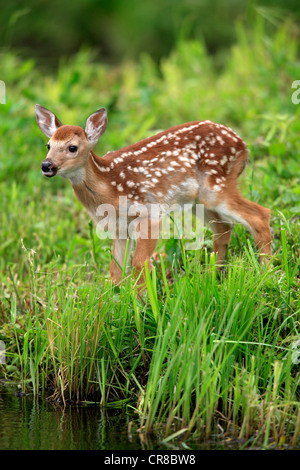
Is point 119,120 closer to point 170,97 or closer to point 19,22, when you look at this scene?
point 170,97

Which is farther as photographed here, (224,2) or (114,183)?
(224,2)

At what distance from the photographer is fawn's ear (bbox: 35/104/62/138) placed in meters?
6.10

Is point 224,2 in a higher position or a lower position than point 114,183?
higher

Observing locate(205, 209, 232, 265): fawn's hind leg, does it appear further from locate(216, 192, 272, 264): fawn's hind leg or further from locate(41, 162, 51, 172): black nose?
locate(41, 162, 51, 172): black nose

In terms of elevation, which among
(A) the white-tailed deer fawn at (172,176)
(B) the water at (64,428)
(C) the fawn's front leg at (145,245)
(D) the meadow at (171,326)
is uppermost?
(A) the white-tailed deer fawn at (172,176)

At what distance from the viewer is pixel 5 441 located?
14.9ft

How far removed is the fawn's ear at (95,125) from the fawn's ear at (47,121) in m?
0.24

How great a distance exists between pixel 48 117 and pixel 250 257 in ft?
6.08

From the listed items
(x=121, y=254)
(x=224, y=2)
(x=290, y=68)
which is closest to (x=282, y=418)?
(x=121, y=254)

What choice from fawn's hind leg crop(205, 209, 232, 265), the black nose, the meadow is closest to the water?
the meadow

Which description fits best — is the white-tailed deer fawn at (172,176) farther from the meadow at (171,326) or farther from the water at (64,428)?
the water at (64,428)

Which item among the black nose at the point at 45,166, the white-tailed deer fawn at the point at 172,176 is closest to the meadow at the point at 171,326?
the white-tailed deer fawn at the point at 172,176

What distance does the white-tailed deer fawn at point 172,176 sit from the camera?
612 centimetres
